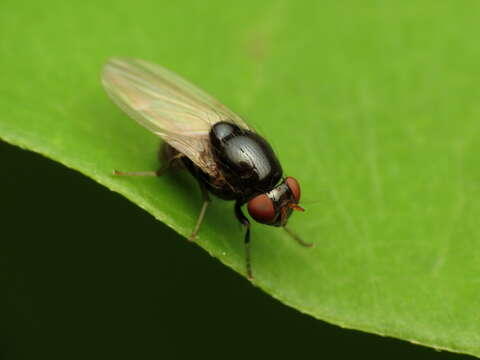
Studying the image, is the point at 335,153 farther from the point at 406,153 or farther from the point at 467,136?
the point at 467,136

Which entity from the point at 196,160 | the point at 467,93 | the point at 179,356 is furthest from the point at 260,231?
the point at 467,93

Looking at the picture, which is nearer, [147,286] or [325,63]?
[147,286]

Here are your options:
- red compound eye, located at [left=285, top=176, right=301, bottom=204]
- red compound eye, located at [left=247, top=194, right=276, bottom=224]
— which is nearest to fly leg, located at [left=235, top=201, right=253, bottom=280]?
red compound eye, located at [left=247, top=194, right=276, bottom=224]

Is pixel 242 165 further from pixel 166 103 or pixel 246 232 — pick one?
pixel 166 103

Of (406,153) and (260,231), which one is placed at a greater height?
(406,153)

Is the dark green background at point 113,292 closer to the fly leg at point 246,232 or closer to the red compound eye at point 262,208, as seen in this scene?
the fly leg at point 246,232

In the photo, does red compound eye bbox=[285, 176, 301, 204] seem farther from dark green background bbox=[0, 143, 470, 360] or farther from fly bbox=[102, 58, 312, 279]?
dark green background bbox=[0, 143, 470, 360]

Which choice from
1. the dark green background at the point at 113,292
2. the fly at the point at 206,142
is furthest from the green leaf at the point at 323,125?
the dark green background at the point at 113,292
